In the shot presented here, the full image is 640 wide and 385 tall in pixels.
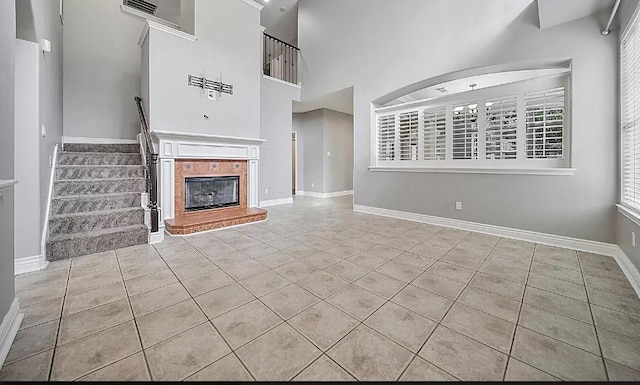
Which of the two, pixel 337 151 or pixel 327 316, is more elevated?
pixel 337 151

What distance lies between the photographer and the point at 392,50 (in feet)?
15.8

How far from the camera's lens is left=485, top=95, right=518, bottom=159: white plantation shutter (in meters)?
3.67

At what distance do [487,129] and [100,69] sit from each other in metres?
7.06

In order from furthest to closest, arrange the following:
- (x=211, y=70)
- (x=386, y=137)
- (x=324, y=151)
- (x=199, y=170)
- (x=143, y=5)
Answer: (x=324, y=151) → (x=143, y=5) → (x=386, y=137) → (x=211, y=70) → (x=199, y=170)

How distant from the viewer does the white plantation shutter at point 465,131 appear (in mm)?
4051

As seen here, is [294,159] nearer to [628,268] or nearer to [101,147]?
[101,147]

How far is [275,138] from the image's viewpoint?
6543 mm

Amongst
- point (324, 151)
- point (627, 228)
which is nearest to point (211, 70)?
point (324, 151)

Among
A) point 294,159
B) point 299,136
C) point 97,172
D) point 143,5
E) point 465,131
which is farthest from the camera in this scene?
point 294,159

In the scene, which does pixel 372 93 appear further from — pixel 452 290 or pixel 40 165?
pixel 40 165

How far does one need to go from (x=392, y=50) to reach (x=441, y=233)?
3.40 m

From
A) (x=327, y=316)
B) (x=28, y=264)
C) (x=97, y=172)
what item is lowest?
(x=327, y=316)

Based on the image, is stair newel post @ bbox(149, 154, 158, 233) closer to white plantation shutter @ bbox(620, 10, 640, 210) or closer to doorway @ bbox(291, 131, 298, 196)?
white plantation shutter @ bbox(620, 10, 640, 210)

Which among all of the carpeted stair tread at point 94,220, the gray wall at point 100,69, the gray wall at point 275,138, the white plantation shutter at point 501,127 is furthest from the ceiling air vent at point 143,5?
the white plantation shutter at point 501,127
